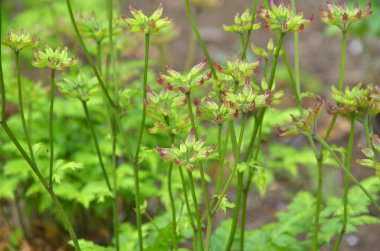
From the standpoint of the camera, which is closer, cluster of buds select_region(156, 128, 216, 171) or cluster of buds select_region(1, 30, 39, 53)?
cluster of buds select_region(156, 128, 216, 171)

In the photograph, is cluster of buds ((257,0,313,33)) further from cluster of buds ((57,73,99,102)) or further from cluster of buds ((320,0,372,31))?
cluster of buds ((57,73,99,102))

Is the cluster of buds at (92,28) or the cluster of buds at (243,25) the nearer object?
the cluster of buds at (243,25)

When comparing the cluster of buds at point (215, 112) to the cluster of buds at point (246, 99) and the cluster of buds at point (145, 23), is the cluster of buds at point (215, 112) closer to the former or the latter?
the cluster of buds at point (246, 99)

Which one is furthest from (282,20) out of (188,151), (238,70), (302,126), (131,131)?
(131,131)

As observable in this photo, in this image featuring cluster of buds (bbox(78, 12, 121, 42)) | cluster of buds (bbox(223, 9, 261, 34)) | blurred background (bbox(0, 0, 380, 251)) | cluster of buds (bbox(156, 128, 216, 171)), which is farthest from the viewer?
blurred background (bbox(0, 0, 380, 251))

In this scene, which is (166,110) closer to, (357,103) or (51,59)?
(51,59)

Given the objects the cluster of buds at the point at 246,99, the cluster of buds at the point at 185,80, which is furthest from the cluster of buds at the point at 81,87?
the cluster of buds at the point at 246,99

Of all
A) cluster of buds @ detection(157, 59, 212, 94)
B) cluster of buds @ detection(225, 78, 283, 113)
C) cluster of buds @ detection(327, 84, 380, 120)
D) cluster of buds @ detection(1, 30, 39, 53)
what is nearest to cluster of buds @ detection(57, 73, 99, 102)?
cluster of buds @ detection(1, 30, 39, 53)
